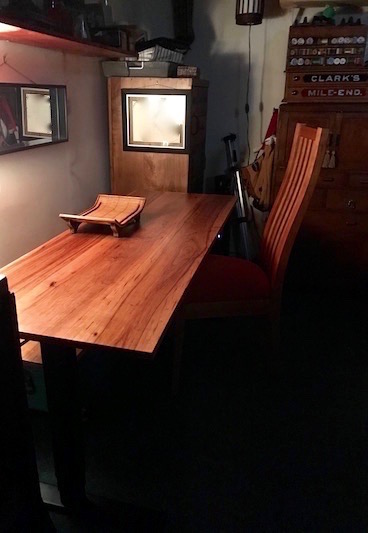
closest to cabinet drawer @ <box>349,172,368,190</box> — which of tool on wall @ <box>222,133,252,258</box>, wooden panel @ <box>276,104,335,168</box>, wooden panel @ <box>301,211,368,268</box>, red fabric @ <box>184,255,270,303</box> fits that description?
wooden panel @ <box>301,211,368,268</box>

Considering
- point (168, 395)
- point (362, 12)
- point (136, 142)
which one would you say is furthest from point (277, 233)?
point (362, 12)

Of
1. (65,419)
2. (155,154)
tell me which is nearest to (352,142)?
(155,154)

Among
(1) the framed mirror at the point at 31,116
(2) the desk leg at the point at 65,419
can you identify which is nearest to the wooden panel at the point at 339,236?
(1) the framed mirror at the point at 31,116

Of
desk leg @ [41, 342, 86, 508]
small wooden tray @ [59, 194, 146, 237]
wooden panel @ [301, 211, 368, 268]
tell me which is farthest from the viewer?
wooden panel @ [301, 211, 368, 268]

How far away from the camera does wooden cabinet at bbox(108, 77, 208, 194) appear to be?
2.40 meters

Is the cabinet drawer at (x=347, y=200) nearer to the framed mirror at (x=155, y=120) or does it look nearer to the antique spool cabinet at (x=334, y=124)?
the antique spool cabinet at (x=334, y=124)

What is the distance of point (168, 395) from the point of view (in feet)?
6.19

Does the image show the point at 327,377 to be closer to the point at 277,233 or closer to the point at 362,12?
the point at 277,233

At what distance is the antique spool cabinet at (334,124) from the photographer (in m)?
2.45

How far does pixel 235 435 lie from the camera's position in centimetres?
169

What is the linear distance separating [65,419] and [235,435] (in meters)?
0.72

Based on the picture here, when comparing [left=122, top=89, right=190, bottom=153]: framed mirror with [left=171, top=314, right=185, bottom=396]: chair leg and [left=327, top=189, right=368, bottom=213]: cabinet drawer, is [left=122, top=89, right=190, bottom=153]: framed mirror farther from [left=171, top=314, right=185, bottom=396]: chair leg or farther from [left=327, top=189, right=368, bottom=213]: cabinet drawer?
[left=171, top=314, right=185, bottom=396]: chair leg

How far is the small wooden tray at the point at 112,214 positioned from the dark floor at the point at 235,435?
57 cm

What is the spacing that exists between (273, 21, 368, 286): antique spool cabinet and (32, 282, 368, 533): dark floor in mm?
618
